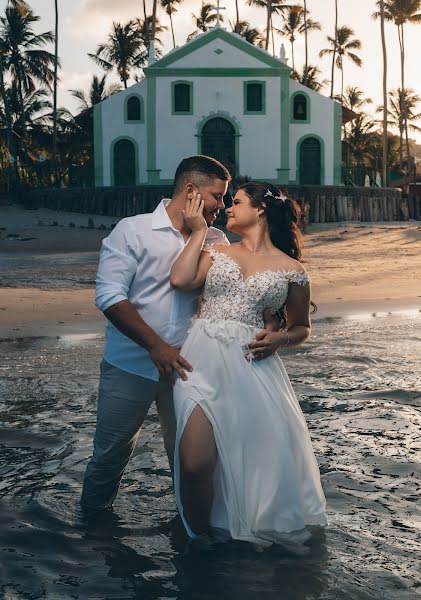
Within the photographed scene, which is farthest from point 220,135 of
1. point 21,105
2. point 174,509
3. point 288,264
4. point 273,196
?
point 288,264

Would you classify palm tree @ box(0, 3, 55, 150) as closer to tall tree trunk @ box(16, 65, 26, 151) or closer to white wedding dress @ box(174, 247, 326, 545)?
tall tree trunk @ box(16, 65, 26, 151)

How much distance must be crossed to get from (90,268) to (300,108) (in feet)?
78.5

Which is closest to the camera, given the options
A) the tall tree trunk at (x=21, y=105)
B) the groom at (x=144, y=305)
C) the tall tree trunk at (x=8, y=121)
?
the groom at (x=144, y=305)

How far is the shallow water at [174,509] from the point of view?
4.68 metres

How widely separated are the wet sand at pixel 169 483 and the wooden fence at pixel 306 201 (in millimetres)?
19037

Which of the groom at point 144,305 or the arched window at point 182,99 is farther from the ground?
the arched window at point 182,99

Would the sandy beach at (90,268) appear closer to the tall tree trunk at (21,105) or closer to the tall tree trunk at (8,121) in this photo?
the tall tree trunk at (8,121)

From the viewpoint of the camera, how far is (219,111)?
40.1 m

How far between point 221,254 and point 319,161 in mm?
37210

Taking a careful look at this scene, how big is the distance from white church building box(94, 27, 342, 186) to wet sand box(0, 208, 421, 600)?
2713 cm

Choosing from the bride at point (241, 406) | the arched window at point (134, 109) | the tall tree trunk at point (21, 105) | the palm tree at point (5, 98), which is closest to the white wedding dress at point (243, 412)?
the bride at point (241, 406)

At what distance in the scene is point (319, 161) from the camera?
136ft

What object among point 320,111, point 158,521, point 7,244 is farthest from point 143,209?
point 158,521

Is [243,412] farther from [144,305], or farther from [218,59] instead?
[218,59]
